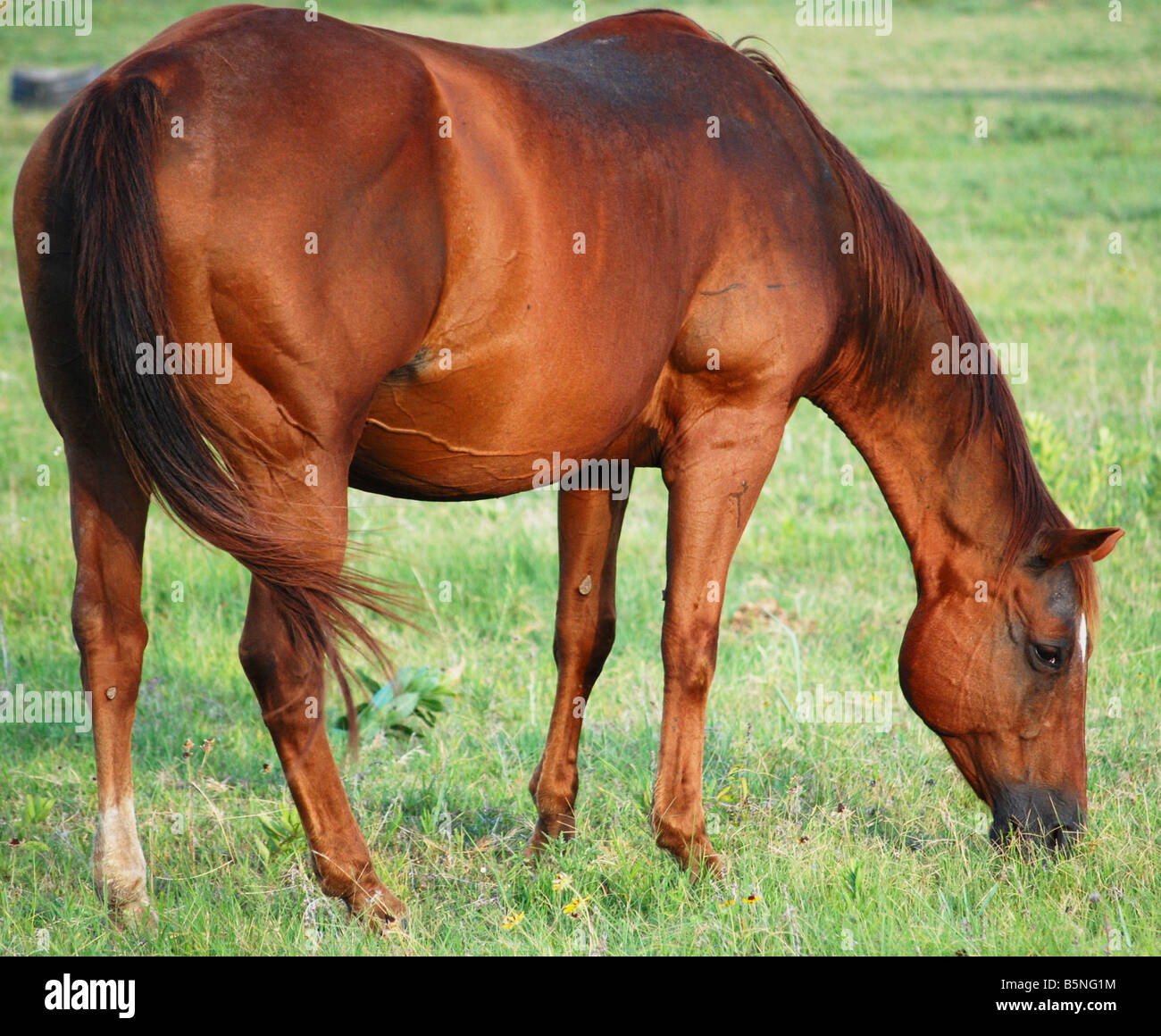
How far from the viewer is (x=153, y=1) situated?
92.5 feet

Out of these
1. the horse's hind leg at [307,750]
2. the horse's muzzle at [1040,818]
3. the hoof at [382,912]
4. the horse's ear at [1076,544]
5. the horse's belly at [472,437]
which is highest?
the horse's belly at [472,437]

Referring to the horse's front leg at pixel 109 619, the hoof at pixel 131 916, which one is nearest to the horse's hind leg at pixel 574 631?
the hoof at pixel 131 916

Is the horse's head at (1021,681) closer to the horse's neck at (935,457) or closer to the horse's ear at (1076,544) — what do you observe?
the horse's ear at (1076,544)

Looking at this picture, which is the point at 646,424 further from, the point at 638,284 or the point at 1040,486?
the point at 1040,486

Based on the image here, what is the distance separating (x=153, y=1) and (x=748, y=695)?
1120 inches

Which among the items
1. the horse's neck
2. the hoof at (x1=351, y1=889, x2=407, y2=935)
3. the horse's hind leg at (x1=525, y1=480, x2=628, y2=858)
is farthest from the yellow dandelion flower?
the horse's neck

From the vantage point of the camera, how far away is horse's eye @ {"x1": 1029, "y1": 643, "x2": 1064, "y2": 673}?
150 inches

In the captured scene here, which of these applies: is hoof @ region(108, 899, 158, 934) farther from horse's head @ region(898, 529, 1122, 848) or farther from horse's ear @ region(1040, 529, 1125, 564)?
horse's ear @ region(1040, 529, 1125, 564)

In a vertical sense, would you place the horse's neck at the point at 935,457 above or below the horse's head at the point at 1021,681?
above

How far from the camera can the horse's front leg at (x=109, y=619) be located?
304 cm

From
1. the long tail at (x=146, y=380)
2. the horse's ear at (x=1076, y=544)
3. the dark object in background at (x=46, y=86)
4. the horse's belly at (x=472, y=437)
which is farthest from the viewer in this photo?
the dark object in background at (x=46, y=86)

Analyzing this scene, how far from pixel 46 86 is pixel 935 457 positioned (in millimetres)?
19647

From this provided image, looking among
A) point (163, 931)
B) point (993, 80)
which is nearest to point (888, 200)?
point (163, 931)

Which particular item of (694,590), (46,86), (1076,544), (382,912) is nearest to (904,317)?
(1076,544)
